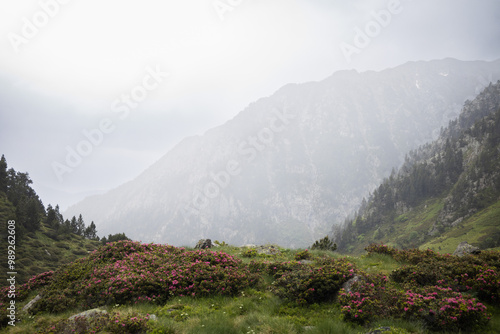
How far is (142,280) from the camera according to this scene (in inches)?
472

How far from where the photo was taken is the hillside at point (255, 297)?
26.0ft

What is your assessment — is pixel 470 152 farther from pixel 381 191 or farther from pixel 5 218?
pixel 5 218

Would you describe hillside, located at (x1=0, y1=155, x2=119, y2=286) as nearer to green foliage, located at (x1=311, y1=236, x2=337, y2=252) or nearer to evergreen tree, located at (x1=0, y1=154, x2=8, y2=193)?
evergreen tree, located at (x1=0, y1=154, x2=8, y2=193)

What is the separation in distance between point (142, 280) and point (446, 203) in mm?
132843

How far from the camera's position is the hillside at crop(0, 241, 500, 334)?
312 inches

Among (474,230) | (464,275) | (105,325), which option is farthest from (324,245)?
(474,230)

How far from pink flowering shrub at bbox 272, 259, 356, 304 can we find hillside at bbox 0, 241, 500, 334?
0.14ft

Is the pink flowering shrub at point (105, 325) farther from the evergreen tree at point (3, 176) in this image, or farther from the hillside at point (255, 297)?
the evergreen tree at point (3, 176)

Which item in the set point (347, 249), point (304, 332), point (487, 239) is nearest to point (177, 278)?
point (304, 332)

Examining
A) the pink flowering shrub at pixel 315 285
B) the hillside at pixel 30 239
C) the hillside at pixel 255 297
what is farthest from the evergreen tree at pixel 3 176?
the pink flowering shrub at pixel 315 285

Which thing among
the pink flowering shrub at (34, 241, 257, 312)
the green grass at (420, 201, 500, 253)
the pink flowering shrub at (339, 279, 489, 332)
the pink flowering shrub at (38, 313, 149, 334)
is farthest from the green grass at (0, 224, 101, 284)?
the green grass at (420, 201, 500, 253)

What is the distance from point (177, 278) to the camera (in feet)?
40.7

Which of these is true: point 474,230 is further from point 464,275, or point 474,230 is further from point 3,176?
point 3,176

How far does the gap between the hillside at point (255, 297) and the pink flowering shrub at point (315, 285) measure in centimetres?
4
